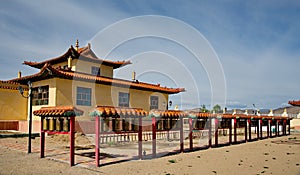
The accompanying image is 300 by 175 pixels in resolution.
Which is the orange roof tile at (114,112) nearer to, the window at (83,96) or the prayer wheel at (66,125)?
the prayer wheel at (66,125)

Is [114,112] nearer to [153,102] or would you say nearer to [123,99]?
[123,99]

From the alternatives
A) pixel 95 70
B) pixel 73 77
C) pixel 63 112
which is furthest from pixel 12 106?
pixel 63 112

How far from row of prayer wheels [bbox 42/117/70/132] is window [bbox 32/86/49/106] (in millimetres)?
8048

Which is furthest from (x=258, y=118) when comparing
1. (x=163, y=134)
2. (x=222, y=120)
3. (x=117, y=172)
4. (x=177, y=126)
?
(x=117, y=172)

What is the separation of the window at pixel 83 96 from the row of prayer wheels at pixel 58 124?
8.00m

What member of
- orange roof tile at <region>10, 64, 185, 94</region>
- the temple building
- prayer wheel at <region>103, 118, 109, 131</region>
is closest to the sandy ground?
prayer wheel at <region>103, 118, 109, 131</region>

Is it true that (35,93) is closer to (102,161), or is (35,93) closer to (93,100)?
(93,100)

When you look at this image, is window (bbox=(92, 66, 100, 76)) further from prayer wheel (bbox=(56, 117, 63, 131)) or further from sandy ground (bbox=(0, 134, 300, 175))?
prayer wheel (bbox=(56, 117, 63, 131))

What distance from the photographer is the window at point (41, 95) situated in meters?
17.3

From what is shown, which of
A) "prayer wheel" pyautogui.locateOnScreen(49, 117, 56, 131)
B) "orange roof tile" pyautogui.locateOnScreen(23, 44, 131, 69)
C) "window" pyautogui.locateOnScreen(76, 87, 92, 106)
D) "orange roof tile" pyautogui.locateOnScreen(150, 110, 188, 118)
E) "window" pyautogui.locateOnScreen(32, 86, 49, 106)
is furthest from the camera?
"orange roof tile" pyautogui.locateOnScreen(23, 44, 131, 69)

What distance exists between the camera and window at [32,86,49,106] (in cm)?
1733

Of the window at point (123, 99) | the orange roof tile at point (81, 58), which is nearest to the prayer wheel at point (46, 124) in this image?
the orange roof tile at point (81, 58)

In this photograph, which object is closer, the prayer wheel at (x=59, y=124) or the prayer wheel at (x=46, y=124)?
the prayer wheel at (x=59, y=124)

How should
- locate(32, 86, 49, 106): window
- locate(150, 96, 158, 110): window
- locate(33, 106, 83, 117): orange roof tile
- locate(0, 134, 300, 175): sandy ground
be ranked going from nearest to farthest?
1. locate(0, 134, 300, 175): sandy ground
2. locate(33, 106, 83, 117): orange roof tile
3. locate(32, 86, 49, 106): window
4. locate(150, 96, 158, 110): window
